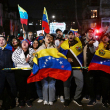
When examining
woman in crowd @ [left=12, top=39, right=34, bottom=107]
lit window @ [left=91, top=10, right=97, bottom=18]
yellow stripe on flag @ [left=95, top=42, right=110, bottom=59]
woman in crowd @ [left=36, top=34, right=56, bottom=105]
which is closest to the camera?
woman in crowd @ [left=12, top=39, right=34, bottom=107]

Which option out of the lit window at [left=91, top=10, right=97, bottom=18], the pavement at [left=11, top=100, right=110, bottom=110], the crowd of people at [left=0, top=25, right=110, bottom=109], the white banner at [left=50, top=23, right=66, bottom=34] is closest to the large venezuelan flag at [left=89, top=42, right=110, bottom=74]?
the crowd of people at [left=0, top=25, right=110, bottom=109]

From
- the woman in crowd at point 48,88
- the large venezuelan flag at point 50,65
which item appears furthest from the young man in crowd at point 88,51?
the woman in crowd at point 48,88

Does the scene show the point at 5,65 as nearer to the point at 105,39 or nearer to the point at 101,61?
the point at 101,61

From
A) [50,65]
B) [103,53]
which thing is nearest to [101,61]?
[103,53]

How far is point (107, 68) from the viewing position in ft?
17.7

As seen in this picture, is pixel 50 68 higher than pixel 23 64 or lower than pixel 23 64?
lower

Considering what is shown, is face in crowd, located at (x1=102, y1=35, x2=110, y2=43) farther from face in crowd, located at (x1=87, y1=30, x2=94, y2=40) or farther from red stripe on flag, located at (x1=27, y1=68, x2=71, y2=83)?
red stripe on flag, located at (x1=27, y1=68, x2=71, y2=83)

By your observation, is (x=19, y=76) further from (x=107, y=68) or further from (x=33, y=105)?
(x=107, y=68)

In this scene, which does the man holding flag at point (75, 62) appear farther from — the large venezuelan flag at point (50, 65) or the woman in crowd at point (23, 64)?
the woman in crowd at point (23, 64)

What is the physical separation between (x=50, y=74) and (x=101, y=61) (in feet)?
5.72

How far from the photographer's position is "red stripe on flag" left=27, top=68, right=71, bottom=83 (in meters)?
5.44

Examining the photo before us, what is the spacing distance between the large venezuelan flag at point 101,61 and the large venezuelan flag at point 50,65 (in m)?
0.80

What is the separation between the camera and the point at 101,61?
215 inches

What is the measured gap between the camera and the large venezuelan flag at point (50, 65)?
5.45 meters
